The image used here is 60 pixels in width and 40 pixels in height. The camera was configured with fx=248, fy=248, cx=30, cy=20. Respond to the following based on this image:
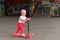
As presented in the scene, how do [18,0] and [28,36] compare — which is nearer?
[28,36]

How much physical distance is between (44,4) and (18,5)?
222 cm

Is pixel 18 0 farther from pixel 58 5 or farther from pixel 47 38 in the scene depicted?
pixel 47 38

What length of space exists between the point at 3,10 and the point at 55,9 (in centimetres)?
446

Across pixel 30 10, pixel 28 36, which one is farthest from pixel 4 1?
pixel 28 36

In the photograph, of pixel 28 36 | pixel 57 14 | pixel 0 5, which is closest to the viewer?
pixel 28 36

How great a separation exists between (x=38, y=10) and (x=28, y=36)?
1089cm

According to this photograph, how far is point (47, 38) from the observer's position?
33.9ft

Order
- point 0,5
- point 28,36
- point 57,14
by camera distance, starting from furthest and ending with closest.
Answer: point 0,5
point 57,14
point 28,36

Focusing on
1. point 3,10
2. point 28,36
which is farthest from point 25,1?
point 28,36

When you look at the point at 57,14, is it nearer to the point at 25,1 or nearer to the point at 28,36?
the point at 25,1

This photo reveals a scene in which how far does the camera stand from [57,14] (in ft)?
64.4

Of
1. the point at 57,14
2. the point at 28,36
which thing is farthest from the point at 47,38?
the point at 57,14

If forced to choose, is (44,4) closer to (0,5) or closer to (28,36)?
(0,5)

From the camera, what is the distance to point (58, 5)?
788 inches
